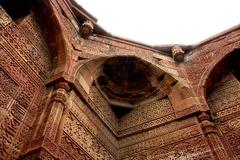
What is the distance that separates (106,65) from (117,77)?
1.71 ft

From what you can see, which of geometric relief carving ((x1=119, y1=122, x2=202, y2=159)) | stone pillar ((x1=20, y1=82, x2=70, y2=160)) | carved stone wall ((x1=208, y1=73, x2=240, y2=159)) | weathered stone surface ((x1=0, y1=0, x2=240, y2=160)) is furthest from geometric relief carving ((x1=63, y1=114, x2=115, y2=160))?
carved stone wall ((x1=208, y1=73, x2=240, y2=159))

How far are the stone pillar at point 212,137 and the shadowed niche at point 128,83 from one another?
4.16 ft

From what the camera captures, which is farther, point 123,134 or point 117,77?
point 117,77

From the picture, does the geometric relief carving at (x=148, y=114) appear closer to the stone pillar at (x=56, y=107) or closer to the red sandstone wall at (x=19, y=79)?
the stone pillar at (x=56, y=107)

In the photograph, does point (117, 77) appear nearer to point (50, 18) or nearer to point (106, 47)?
point (106, 47)

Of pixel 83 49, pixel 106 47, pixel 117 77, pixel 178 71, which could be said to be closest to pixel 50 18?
pixel 83 49

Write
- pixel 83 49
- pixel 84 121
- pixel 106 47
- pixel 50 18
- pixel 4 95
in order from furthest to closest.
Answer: pixel 106 47 → pixel 83 49 → pixel 50 18 → pixel 84 121 → pixel 4 95

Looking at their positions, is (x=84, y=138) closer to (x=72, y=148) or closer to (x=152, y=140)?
(x=72, y=148)

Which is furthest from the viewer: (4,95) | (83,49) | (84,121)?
(83,49)

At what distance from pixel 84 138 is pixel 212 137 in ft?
7.02

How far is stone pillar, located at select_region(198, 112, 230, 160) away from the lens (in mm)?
3807

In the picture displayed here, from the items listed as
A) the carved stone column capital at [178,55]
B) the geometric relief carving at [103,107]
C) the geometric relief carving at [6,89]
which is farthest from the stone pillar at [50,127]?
the carved stone column capital at [178,55]

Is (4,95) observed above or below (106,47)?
below

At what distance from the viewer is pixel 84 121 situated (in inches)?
166
